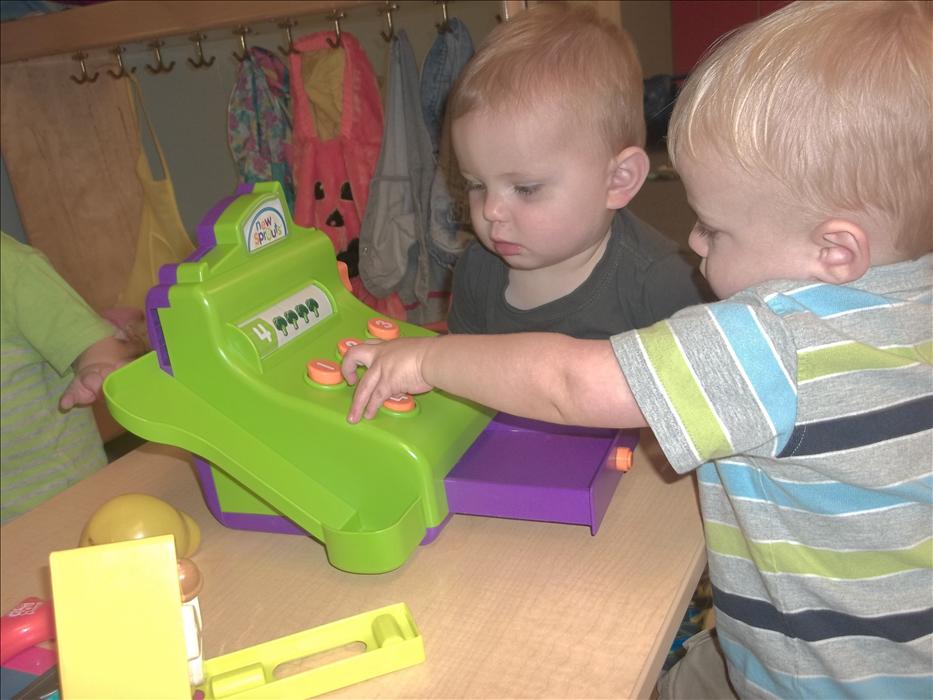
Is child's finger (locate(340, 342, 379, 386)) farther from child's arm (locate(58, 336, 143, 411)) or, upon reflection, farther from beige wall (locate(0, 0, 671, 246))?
beige wall (locate(0, 0, 671, 246))

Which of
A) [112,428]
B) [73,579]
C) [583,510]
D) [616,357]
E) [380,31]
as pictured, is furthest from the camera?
[112,428]

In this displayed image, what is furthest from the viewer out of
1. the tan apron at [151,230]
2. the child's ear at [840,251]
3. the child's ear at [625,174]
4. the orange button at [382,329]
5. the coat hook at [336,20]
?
the tan apron at [151,230]

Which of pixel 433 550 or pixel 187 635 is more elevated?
pixel 187 635

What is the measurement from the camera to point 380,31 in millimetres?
1781

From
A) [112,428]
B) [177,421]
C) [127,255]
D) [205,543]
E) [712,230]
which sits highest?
A: [712,230]

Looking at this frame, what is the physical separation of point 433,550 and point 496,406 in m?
0.14

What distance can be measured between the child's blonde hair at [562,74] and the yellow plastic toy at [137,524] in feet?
1.51

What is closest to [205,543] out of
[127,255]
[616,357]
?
[616,357]

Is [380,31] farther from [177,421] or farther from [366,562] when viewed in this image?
[366,562]

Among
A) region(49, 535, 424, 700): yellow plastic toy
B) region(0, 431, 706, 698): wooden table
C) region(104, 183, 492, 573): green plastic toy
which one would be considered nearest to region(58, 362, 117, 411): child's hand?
region(0, 431, 706, 698): wooden table

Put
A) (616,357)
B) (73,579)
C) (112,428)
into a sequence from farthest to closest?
(112,428) → (616,357) → (73,579)

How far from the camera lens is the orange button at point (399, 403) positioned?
25.1 inches

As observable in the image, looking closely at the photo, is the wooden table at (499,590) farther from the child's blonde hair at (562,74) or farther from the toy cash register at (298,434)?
the child's blonde hair at (562,74)

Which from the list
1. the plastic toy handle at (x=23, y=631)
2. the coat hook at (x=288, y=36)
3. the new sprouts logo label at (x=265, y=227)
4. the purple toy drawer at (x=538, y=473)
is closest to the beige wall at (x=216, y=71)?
the coat hook at (x=288, y=36)
